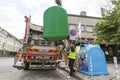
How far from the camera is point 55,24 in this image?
10.8 meters

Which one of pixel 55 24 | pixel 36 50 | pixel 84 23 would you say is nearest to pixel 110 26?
pixel 36 50

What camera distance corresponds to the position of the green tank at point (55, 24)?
10.8 m

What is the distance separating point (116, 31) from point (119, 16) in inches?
66.4

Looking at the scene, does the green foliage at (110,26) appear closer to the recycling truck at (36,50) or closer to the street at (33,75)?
the street at (33,75)

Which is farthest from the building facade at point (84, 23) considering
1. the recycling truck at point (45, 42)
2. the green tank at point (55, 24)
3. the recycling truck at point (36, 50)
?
the green tank at point (55, 24)

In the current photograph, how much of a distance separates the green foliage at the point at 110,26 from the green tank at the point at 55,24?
13.1 meters

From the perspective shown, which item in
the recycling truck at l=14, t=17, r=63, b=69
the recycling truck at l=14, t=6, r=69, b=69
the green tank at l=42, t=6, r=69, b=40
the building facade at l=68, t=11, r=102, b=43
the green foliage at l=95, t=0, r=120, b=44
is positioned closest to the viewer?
the green tank at l=42, t=6, r=69, b=40

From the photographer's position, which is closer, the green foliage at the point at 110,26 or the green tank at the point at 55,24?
the green tank at the point at 55,24

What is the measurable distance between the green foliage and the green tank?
42.9 feet

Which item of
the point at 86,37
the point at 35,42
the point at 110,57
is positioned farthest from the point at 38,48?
the point at 86,37

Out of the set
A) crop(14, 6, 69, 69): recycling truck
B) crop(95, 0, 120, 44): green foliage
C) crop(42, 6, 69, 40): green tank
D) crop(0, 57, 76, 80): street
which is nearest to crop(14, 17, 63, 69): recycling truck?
crop(14, 6, 69, 69): recycling truck

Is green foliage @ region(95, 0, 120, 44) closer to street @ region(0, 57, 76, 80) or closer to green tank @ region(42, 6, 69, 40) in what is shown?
street @ region(0, 57, 76, 80)

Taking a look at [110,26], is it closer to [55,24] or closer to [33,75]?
[33,75]

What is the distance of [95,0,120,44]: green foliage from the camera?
922 inches
